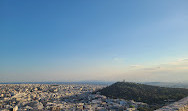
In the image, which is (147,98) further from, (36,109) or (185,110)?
(36,109)

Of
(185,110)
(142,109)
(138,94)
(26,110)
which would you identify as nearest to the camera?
(185,110)

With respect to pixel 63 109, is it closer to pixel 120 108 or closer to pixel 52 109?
pixel 52 109

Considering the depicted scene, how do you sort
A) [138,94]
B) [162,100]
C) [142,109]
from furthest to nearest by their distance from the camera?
[138,94]
[162,100]
[142,109]

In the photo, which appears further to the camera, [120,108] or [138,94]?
[138,94]

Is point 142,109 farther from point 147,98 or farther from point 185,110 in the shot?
point 147,98

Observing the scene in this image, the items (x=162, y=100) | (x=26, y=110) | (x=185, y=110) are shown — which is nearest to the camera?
(x=185, y=110)

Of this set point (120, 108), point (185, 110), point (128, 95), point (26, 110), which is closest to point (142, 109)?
point (120, 108)

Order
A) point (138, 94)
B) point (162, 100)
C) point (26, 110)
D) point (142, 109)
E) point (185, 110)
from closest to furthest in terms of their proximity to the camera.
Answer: point (185, 110) < point (26, 110) < point (142, 109) < point (162, 100) < point (138, 94)

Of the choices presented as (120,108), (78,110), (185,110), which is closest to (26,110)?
(78,110)

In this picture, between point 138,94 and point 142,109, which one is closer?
point 142,109
